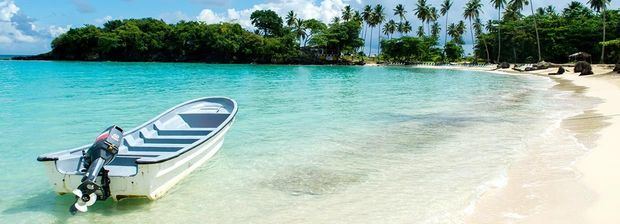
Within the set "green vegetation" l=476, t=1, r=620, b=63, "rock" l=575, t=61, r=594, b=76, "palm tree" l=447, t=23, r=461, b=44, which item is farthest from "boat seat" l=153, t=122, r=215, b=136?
"palm tree" l=447, t=23, r=461, b=44

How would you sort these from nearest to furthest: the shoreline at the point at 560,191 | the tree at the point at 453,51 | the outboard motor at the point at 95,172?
the shoreline at the point at 560,191 < the outboard motor at the point at 95,172 < the tree at the point at 453,51

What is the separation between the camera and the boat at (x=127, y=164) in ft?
25.1

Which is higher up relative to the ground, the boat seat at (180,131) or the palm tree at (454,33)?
the palm tree at (454,33)

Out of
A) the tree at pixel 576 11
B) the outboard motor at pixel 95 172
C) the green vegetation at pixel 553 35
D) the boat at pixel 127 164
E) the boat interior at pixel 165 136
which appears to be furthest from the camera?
the tree at pixel 576 11

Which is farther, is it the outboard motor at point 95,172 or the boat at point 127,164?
the boat at point 127,164

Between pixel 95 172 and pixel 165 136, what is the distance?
351cm

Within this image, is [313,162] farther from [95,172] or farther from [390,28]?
[390,28]

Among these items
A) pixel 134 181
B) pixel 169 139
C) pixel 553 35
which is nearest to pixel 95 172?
pixel 134 181

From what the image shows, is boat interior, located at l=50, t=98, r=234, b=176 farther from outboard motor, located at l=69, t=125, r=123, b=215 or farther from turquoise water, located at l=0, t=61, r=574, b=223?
turquoise water, located at l=0, t=61, r=574, b=223

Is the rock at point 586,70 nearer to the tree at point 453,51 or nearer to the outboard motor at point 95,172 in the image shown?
the outboard motor at point 95,172

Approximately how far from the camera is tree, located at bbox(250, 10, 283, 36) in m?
125

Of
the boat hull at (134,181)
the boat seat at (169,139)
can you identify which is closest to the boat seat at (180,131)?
the boat seat at (169,139)

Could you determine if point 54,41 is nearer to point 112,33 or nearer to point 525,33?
point 112,33

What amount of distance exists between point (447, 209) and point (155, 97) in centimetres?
2470
